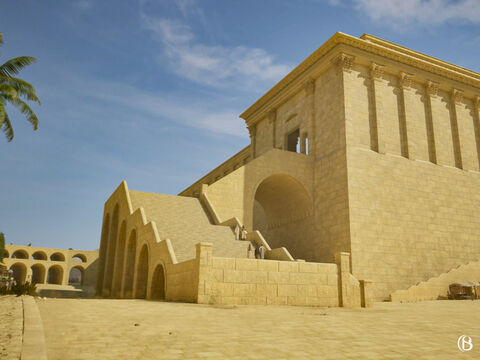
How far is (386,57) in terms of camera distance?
2564 cm

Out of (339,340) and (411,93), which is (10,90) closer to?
(339,340)

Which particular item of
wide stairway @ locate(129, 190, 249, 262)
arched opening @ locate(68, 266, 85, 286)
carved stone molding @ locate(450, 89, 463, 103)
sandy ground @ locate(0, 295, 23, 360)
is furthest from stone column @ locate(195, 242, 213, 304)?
arched opening @ locate(68, 266, 85, 286)

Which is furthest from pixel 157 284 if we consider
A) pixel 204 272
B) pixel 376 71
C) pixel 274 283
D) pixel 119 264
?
pixel 376 71

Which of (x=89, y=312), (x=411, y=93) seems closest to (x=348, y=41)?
(x=411, y=93)

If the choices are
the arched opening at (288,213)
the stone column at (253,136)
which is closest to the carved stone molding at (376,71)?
the arched opening at (288,213)

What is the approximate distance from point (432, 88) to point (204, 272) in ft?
72.2

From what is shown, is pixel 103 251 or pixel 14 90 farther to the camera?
pixel 103 251

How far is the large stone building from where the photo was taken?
21016 mm

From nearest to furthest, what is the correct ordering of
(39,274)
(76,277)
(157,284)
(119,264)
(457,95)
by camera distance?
(157,284) → (119,264) → (457,95) → (39,274) → (76,277)

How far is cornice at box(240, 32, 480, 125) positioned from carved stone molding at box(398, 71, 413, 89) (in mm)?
854

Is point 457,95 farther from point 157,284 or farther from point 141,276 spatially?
point 141,276

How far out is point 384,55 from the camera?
25.5 metres

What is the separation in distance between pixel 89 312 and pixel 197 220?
37.0 feet

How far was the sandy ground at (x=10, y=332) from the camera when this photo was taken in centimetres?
443
